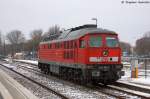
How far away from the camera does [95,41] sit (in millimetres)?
21781

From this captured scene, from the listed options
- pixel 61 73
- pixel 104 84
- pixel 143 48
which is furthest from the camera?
pixel 143 48

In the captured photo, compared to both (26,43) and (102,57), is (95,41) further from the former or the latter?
(26,43)

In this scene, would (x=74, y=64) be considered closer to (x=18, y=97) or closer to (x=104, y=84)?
(x=104, y=84)

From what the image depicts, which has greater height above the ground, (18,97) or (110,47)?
(110,47)

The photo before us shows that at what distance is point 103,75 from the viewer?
2130 cm

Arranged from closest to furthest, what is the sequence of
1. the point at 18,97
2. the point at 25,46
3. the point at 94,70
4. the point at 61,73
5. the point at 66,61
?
the point at 18,97 < the point at 94,70 < the point at 66,61 < the point at 61,73 < the point at 25,46

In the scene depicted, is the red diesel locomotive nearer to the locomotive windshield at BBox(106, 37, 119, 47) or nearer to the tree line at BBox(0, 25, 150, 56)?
the locomotive windshield at BBox(106, 37, 119, 47)

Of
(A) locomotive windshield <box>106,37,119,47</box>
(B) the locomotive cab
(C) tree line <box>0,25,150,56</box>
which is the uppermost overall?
(C) tree line <box>0,25,150,56</box>

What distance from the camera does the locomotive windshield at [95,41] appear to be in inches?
852

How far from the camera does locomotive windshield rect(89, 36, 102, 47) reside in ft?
71.0

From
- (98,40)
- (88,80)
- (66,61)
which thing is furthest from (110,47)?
(66,61)

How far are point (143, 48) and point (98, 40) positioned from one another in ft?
289

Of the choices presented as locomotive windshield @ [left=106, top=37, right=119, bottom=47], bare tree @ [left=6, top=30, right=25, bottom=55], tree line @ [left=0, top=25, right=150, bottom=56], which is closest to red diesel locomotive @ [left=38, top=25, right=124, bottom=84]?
locomotive windshield @ [left=106, top=37, right=119, bottom=47]

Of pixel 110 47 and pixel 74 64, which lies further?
pixel 74 64
